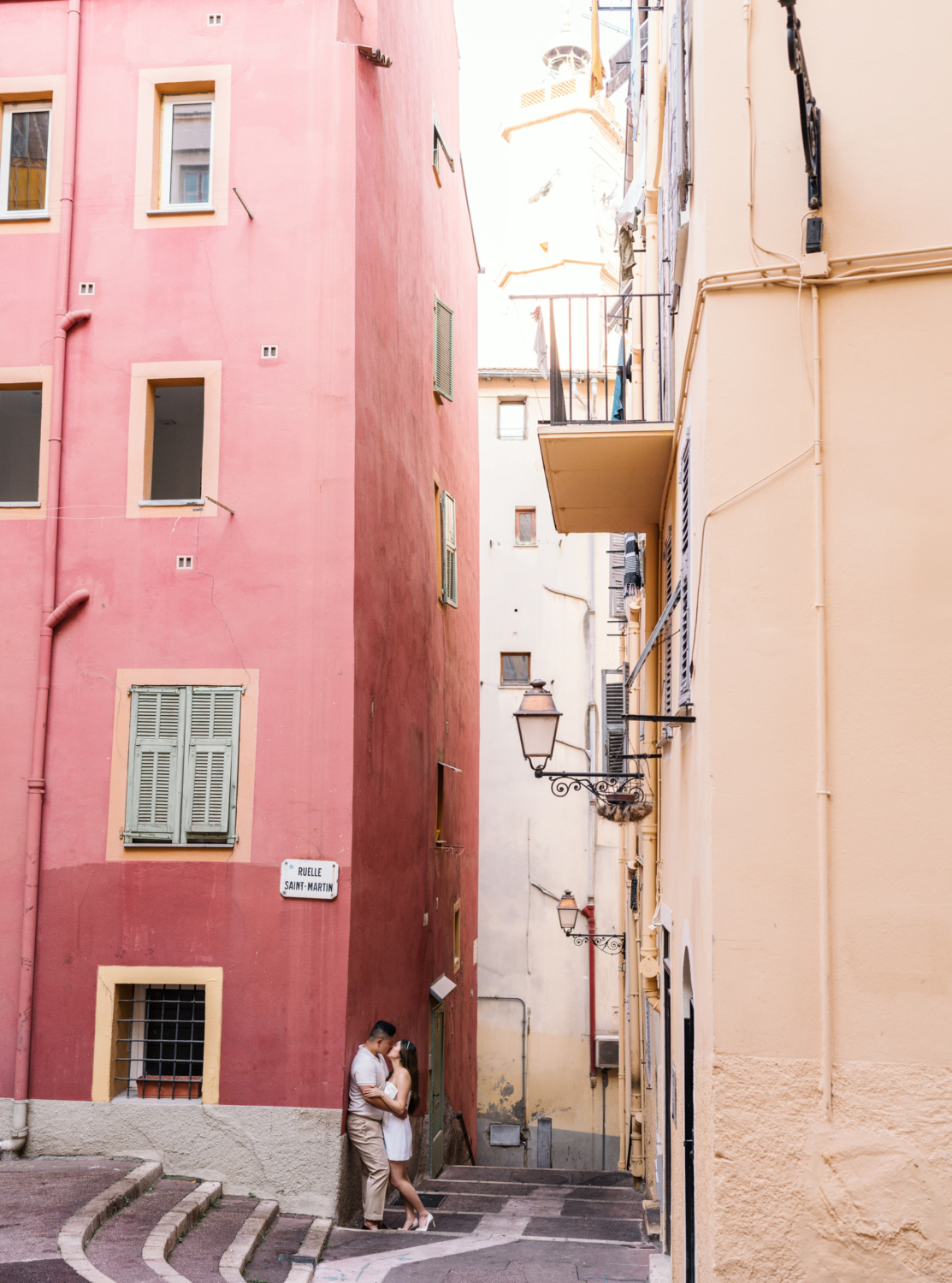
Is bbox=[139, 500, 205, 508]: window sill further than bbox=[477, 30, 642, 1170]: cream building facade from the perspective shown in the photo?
No

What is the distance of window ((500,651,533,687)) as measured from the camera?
86.5 feet

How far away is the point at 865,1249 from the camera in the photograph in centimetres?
509

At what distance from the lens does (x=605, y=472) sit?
29.5 ft

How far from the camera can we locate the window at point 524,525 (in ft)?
89.0

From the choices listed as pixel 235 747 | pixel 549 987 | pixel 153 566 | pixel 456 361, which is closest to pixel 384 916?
pixel 235 747

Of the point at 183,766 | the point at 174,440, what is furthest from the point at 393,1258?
the point at 174,440

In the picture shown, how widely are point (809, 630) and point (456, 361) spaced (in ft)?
50.5

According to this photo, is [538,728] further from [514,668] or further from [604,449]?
[514,668]

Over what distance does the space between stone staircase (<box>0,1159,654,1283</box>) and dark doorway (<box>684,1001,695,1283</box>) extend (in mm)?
2198

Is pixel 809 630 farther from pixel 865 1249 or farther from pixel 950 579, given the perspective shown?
pixel 865 1249

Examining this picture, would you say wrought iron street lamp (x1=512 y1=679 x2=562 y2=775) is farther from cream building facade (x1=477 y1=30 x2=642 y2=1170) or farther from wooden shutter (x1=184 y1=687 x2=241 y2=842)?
cream building facade (x1=477 y1=30 x2=642 y2=1170)

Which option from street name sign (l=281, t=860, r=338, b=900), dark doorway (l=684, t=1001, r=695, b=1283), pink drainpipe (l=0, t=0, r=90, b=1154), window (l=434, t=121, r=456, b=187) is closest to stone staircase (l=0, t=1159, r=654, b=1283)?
pink drainpipe (l=0, t=0, r=90, b=1154)

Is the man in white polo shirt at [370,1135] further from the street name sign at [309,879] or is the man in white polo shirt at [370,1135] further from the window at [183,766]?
the window at [183,766]

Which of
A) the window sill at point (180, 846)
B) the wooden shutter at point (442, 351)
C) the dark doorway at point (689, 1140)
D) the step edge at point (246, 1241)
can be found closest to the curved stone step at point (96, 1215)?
the step edge at point (246, 1241)
